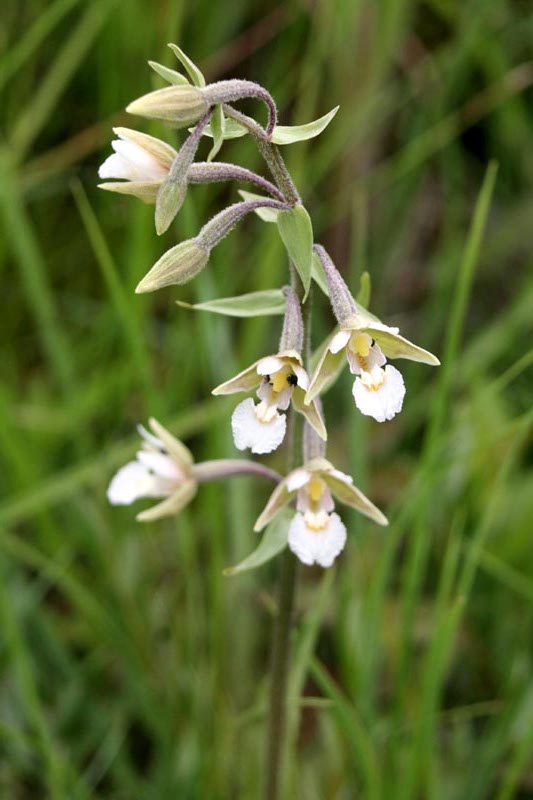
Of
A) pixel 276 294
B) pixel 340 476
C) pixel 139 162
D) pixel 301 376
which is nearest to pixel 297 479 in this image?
pixel 340 476

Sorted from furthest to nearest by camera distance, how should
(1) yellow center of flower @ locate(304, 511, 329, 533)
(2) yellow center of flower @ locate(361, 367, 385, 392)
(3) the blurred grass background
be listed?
(3) the blurred grass background
(1) yellow center of flower @ locate(304, 511, 329, 533)
(2) yellow center of flower @ locate(361, 367, 385, 392)

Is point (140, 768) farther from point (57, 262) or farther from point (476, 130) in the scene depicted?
point (476, 130)

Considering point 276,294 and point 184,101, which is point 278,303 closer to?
point 276,294

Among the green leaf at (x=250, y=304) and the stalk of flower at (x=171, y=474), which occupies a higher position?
the green leaf at (x=250, y=304)

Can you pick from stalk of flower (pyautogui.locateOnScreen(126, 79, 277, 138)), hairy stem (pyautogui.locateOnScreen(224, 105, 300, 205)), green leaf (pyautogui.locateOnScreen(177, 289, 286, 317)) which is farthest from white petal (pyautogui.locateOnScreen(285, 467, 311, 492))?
stalk of flower (pyautogui.locateOnScreen(126, 79, 277, 138))

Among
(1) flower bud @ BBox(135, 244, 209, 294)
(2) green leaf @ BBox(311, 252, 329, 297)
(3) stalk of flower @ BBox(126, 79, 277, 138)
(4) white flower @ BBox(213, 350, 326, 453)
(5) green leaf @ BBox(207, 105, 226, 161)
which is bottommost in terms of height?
(4) white flower @ BBox(213, 350, 326, 453)

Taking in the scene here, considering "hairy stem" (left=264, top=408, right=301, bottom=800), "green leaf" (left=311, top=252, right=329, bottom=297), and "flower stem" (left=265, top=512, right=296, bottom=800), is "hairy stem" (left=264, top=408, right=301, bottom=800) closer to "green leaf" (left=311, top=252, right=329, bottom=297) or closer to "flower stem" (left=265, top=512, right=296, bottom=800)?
"flower stem" (left=265, top=512, right=296, bottom=800)

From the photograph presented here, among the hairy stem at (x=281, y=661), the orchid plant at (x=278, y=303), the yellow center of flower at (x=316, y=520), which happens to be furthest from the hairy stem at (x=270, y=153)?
the yellow center of flower at (x=316, y=520)

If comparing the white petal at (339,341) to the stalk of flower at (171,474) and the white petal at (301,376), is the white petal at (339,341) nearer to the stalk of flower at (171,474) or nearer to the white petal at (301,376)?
the white petal at (301,376)
